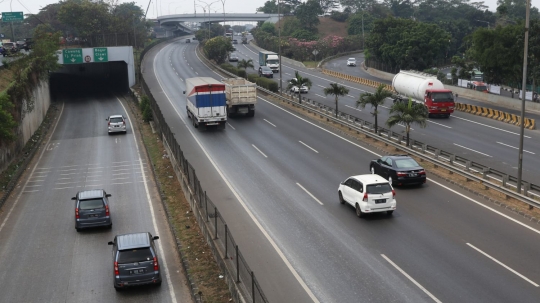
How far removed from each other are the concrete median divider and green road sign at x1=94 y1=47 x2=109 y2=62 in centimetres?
4451

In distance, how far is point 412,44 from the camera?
86.7 metres

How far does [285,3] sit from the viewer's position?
646ft

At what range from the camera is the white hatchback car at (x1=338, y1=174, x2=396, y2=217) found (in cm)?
2355

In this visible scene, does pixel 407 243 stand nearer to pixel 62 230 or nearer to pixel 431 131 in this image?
pixel 62 230

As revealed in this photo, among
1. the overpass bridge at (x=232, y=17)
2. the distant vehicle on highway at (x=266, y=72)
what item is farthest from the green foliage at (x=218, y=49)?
the overpass bridge at (x=232, y=17)

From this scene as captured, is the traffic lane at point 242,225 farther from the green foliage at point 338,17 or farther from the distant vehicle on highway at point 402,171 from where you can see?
the green foliage at point 338,17

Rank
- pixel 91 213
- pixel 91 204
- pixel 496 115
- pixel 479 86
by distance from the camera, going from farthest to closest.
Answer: pixel 479 86 → pixel 496 115 → pixel 91 204 → pixel 91 213

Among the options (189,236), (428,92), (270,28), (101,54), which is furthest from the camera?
(270,28)

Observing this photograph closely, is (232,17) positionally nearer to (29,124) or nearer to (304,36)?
(304,36)

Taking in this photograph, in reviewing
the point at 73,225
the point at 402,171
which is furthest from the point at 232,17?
the point at 73,225

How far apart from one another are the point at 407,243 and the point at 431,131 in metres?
23.9

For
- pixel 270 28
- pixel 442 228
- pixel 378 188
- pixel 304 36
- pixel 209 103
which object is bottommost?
pixel 442 228

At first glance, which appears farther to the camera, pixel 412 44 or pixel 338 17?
pixel 338 17

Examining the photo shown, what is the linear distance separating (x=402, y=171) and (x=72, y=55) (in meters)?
59.1
